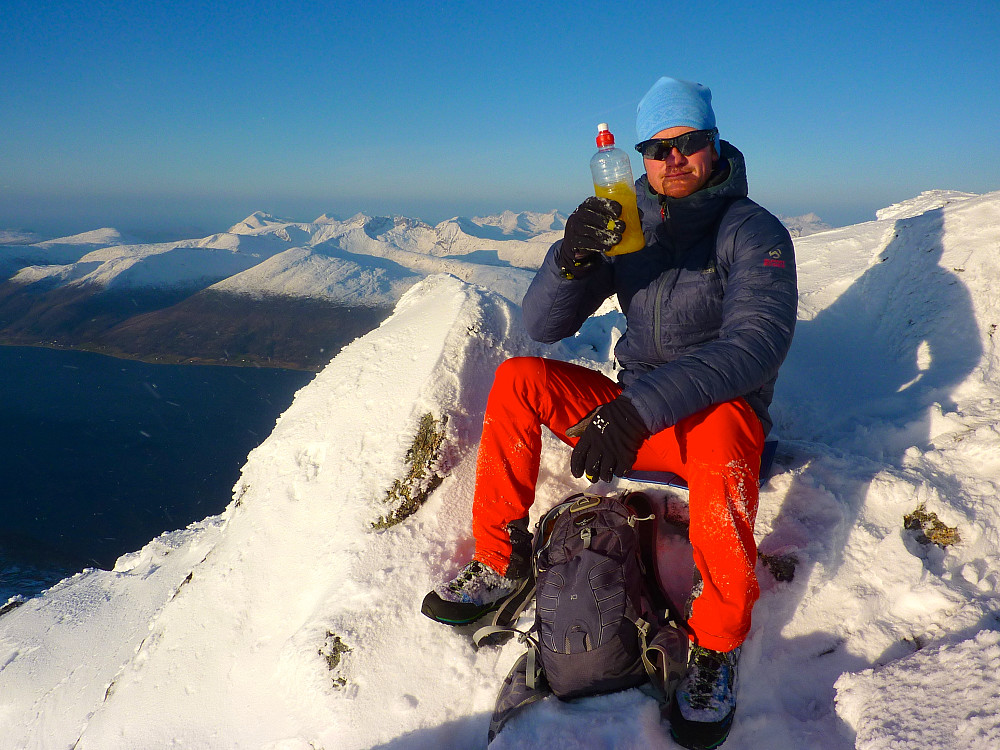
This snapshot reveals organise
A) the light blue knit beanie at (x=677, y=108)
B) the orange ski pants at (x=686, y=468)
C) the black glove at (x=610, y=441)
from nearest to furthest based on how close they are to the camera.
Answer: the orange ski pants at (x=686, y=468) < the black glove at (x=610, y=441) < the light blue knit beanie at (x=677, y=108)

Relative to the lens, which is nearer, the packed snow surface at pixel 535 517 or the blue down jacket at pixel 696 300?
the packed snow surface at pixel 535 517

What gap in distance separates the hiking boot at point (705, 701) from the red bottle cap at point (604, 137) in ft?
7.55

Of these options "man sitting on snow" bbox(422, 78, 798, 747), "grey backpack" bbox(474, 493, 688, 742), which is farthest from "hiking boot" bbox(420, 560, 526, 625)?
"grey backpack" bbox(474, 493, 688, 742)

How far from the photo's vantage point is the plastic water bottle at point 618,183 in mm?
2396

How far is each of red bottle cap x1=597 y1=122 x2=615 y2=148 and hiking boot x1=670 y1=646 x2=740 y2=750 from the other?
2.30 meters

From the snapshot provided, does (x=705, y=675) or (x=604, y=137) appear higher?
(x=604, y=137)

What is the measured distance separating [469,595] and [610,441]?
3.58 feet

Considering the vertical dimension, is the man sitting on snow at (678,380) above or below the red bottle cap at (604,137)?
below

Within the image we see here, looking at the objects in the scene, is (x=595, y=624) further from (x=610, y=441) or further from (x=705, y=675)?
(x=610, y=441)

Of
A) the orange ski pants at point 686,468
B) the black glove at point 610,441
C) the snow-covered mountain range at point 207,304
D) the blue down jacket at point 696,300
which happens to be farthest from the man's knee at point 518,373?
the snow-covered mountain range at point 207,304

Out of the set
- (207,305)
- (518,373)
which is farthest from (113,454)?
(518,373)

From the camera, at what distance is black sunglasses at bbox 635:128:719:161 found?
2.37 meters

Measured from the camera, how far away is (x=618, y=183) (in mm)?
2496

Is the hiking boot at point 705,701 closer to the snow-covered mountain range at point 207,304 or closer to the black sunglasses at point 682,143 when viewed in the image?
the black sunglasses at point 682,143
